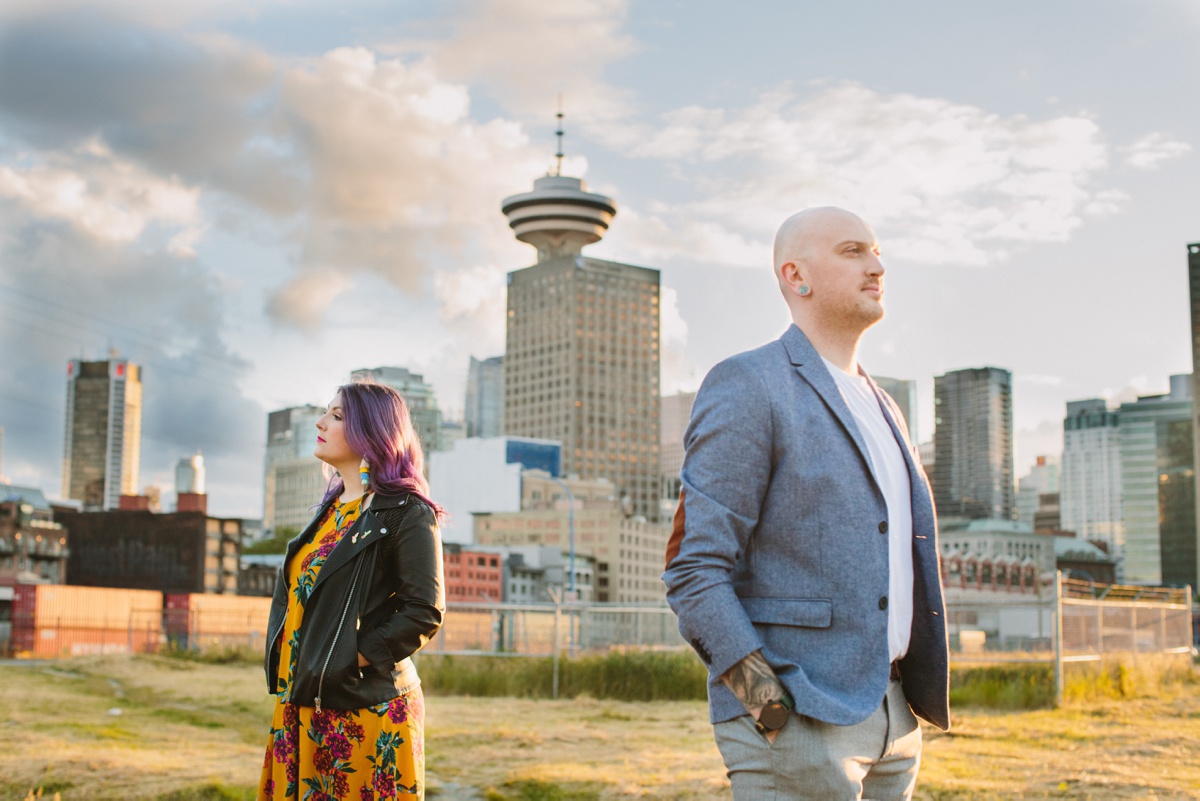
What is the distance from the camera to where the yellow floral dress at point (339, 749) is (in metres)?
4.51

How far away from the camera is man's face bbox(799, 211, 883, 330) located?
374 cm

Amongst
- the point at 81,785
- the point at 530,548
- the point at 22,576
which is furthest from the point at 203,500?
the point at 81,785

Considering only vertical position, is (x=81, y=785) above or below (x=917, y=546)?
below

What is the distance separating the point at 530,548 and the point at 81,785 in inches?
5539

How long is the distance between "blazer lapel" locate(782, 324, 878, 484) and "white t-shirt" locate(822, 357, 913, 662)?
0.04 m

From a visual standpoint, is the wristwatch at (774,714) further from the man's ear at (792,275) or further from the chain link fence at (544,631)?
the chain link fence at (544,631)

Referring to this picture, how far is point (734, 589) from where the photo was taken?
11.3 feet

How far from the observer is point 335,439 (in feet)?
16.0

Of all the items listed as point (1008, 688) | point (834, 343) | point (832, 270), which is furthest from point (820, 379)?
point (1008, 688)

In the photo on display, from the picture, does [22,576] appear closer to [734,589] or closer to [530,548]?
[530,548]

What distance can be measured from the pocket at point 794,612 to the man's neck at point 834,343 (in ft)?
2.44

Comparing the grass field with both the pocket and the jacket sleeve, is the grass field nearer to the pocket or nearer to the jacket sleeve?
the jacket sleeve

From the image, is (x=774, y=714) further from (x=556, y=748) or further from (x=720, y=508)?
(x=556, y=748)

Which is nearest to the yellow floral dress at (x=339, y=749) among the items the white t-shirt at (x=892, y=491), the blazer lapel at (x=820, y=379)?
the white t-shirt at (x=892, y=491)
